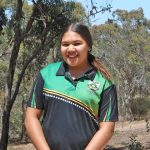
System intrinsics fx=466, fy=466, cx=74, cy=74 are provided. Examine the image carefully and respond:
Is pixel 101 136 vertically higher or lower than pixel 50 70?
lower

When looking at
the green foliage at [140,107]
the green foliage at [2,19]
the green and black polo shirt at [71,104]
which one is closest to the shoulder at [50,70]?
the green and black polo shirt at [71,104]

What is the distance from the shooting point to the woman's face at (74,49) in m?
2.74

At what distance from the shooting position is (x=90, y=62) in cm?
285

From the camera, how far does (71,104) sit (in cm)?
263

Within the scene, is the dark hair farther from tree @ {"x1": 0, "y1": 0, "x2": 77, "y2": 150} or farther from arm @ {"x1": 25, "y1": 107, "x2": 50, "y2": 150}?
tree @ {"x1": 0, "y1": 0, "x2": 77, "y2": 150}

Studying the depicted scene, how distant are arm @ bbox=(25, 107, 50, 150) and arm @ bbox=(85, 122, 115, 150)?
249mm

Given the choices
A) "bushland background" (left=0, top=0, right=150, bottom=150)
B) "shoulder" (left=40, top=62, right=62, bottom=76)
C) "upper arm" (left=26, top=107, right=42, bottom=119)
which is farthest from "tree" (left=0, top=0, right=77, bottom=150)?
"upper arm" (left=26, top=107, right=42, bottom=119)

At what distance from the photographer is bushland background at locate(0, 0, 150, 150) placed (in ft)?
49.4

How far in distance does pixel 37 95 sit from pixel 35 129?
203 mm

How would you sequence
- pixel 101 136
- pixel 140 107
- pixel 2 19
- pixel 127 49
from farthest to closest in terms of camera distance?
pixel 127 49 < pixel 140 107 < pixel 2 19 < pixel 101 136

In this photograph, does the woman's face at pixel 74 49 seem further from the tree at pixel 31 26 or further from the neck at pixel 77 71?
the tree at pixel 31 26

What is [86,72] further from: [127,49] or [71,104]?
[127,49]

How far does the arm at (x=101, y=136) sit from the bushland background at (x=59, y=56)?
12.1m

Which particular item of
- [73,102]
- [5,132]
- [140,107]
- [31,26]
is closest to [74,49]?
[73,102]
